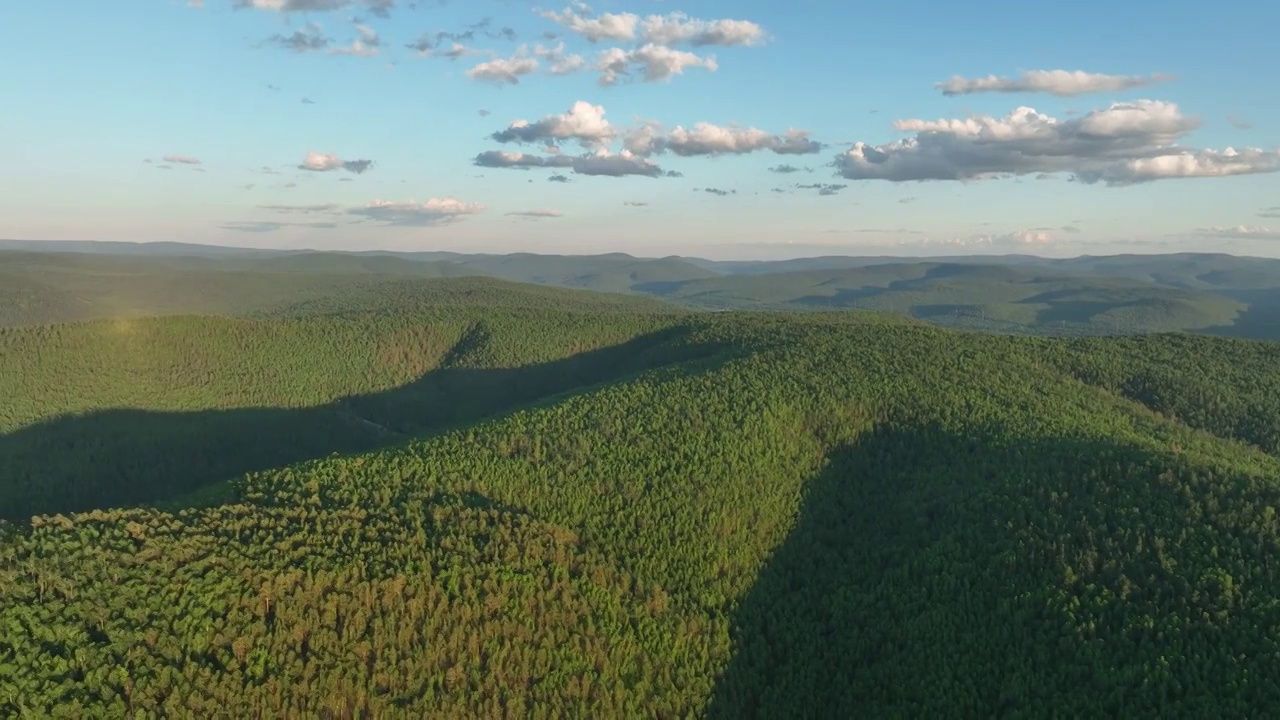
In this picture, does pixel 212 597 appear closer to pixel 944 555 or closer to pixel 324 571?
pixel 324 571

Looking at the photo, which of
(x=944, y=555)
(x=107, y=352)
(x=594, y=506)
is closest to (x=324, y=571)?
(x=594, y=506)

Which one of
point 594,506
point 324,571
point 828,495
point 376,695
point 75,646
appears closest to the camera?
point 75,646

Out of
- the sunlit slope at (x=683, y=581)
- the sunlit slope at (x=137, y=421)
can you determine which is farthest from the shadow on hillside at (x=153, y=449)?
the sunlit slope at (x=683, y=581)

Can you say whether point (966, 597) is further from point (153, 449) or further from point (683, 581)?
point (153, 449)

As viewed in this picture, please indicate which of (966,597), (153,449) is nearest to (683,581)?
(966,597)

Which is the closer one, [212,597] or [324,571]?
[212,597]

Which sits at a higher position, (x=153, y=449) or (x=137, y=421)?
(x=137, y=421)

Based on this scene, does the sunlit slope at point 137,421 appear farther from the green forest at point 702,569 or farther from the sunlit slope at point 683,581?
the sunlit slope at point 683,581
